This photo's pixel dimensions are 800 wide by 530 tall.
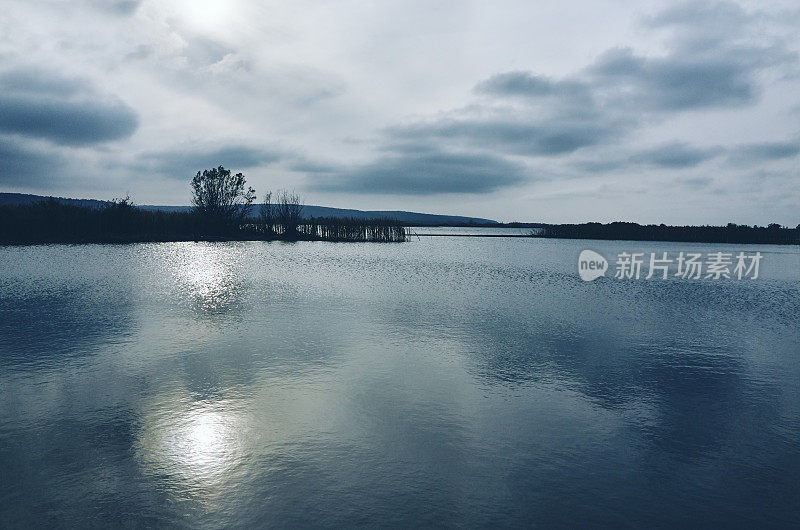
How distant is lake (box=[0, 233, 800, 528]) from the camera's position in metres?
6.00

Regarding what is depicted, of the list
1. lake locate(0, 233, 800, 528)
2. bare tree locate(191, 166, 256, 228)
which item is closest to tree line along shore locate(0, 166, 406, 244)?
bare tree locate(191, 166, 256, 228)

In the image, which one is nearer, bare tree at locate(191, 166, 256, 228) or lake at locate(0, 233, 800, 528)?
lake at locate(0, 233, 800, 528)

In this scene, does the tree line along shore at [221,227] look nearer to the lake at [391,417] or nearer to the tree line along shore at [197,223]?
the tree line along shore at [197,223]

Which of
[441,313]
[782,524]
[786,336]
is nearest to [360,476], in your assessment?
[782,524]

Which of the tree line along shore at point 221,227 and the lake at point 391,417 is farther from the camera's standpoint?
the tree line along shore at point 221,227

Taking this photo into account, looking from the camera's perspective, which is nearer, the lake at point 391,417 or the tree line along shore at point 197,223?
the lake at point 391,417

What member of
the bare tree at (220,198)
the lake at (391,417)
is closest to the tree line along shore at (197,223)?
the bare tree at (220,198)

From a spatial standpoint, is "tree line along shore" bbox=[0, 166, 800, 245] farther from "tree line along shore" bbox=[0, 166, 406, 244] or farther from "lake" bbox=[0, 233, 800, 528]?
"lake" bbox=[0, 233, 800, 528]

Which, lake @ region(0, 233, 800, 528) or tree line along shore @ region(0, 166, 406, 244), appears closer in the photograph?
lake @ region(0, 233, 800, 528)

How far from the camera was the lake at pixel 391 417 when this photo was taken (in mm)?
5996

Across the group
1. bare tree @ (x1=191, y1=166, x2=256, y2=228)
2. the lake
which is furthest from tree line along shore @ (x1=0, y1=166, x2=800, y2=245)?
the lake

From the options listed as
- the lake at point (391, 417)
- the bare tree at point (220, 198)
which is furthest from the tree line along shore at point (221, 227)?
the lake at point (391, 417)

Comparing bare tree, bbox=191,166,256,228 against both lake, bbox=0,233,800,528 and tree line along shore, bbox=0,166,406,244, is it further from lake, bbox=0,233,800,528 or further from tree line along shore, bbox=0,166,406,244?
lake, bbox=0,233,800,528

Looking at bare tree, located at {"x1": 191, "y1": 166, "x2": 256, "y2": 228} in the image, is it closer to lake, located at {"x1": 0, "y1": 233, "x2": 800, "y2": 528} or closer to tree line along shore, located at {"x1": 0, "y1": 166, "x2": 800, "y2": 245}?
tree line along shore, located at {"x1": 0, "y1": 166, "x2": 800, "y2": 245}
